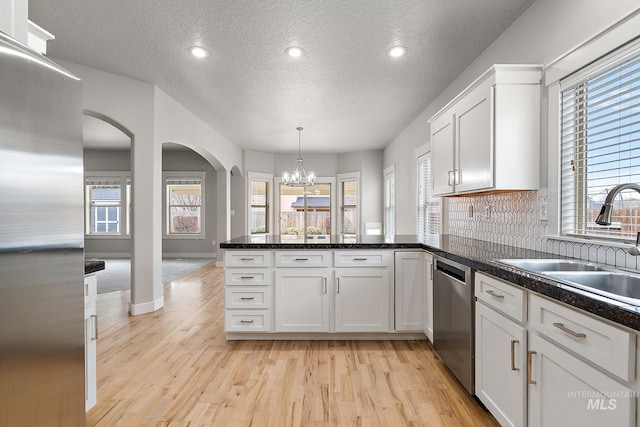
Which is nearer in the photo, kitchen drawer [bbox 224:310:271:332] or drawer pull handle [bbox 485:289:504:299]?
drawer pull handle [bbox 485:289:504:299]

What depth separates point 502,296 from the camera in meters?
1.66

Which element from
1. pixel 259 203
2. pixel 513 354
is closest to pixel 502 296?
pixel 513 354

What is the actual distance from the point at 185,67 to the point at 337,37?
167 cm

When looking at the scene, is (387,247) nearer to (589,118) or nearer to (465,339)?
(465,339)

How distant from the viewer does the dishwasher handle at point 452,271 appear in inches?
82.4

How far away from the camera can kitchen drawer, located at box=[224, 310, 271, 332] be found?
9.86 feet

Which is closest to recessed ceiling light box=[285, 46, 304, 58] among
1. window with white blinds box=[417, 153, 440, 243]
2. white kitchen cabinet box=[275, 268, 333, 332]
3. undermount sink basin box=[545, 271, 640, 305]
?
white kitchen cabinet box=[275, 268, 333, 332]

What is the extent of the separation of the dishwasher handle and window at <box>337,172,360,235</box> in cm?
574

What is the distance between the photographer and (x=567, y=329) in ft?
3.98

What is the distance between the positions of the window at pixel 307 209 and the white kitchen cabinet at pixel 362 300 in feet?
18.5

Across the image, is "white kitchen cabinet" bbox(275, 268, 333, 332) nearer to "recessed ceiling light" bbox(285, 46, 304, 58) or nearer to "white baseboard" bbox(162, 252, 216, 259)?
"recessed ceiling light" bbox(285, 46, 304, 58)

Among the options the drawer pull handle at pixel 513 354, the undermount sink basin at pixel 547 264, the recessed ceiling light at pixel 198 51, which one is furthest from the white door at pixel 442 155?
the recessed ceiling light at pixel 198 51

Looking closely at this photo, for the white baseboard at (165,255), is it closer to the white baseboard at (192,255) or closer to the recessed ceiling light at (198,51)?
the white baseboard at (192,255)

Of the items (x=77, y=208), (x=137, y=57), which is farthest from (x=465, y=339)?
(x=137, y=57)
